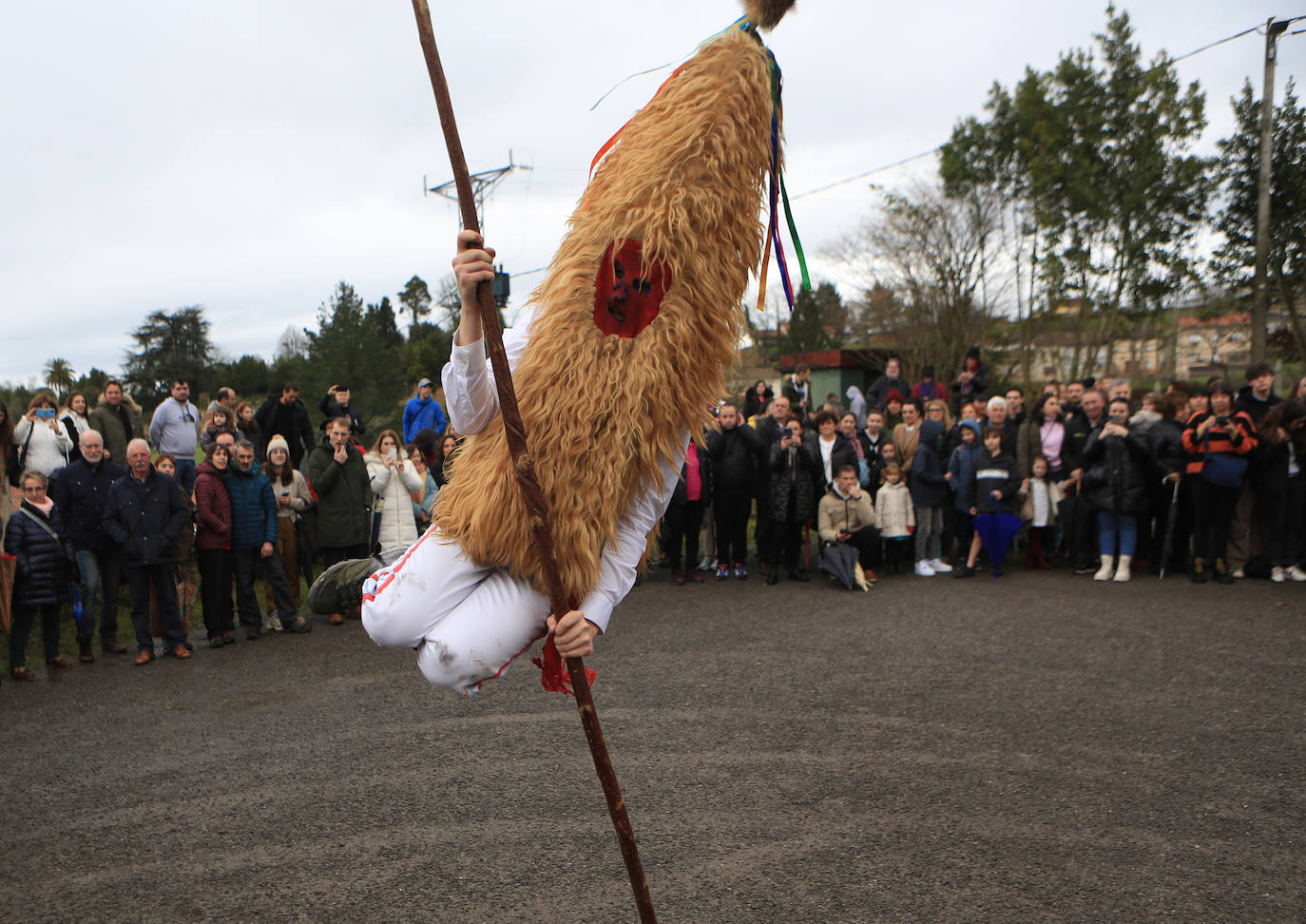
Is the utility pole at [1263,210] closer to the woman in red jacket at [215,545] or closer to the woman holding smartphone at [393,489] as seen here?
the woman holding smartphone at [393,489]

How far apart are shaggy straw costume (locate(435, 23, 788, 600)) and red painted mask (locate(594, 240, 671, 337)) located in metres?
0.01

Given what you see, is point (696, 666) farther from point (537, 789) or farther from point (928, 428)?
point (928, 428)

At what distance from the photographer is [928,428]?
31.5 ft

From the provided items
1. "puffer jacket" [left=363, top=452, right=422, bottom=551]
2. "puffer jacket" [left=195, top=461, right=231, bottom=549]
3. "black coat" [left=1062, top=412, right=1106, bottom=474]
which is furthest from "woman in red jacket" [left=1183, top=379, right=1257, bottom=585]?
"puffer jacket" [left=195, top=461, right=231, bottom=549]

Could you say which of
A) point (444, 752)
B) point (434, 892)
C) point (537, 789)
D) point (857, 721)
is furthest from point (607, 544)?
point (857, 721)

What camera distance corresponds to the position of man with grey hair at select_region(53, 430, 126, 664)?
7.06 m

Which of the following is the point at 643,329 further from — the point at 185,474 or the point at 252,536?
the point at 185,474

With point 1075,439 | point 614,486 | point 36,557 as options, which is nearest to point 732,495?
point 1075,439

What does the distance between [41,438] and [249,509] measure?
7.13ft

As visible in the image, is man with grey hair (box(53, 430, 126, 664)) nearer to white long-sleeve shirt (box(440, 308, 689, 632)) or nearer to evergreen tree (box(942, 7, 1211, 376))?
white long-sleeve shirt (box(440, 308, 689, 632))

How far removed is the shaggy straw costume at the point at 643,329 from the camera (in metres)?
2.58

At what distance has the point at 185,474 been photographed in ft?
27.8

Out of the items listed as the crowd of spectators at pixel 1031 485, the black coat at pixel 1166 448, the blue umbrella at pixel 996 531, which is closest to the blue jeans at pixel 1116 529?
the crowd of spectators at pixel 1031 485

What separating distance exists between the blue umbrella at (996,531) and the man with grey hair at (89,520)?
7.77 m
